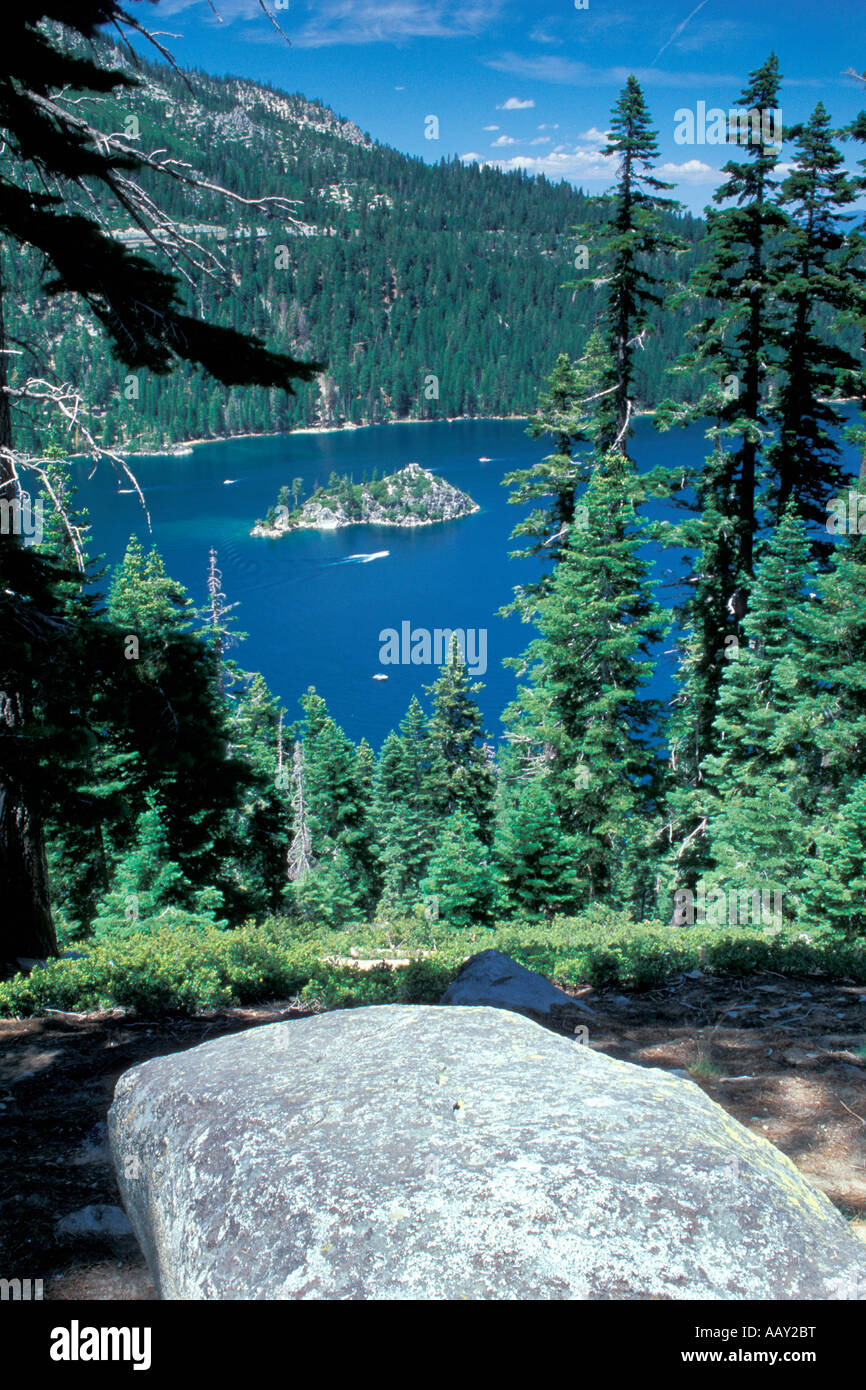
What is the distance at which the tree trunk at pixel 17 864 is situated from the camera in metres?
8.34

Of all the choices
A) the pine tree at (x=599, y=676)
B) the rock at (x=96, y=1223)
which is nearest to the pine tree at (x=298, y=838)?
the pine tree at (x=599, y=676)

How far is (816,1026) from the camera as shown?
23.2ft

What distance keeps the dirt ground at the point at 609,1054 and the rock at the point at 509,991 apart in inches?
14.1

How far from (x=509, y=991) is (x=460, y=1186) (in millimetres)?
5189

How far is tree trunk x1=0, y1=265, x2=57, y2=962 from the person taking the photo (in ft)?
27.4

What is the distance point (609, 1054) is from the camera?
6.37 metres

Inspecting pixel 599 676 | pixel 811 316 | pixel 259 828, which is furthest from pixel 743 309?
pixel 259 828

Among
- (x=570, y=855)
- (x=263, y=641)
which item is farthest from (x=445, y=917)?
(x=263, y=641)

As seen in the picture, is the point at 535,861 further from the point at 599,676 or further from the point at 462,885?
the point at 599,676

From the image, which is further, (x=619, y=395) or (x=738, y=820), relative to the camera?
(x=619, y=395)

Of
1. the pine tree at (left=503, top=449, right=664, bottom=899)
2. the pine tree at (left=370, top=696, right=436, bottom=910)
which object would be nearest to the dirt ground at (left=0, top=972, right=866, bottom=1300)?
the pine tree at (left=503, top=449, right=664, bottom=899)

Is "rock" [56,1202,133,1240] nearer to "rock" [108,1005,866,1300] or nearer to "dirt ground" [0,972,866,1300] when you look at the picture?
"dirt ground" [0,972,866,1300]
